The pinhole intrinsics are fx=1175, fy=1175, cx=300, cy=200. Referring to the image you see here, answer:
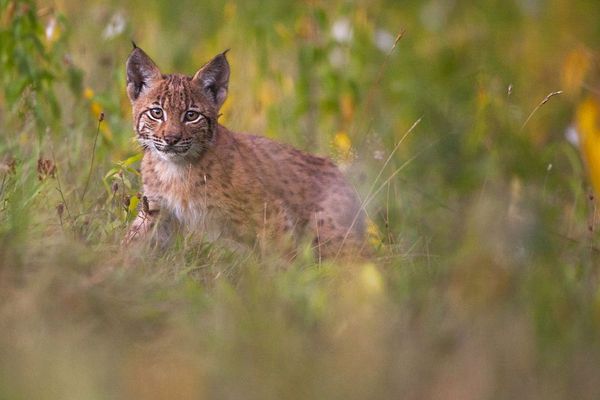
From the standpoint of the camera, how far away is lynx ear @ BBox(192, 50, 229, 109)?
6723 millimetres

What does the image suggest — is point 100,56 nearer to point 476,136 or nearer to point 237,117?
point 237,117

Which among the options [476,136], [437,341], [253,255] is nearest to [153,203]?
[253,255]

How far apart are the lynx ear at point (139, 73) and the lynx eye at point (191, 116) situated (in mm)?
303

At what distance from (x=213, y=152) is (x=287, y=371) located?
308 centimetres

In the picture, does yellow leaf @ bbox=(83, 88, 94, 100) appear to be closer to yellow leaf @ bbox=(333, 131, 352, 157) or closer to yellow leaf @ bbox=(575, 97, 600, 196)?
yellow leaf @ bbox=(333, 131, 352, 157)

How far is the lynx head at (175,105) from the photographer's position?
6.48 meters

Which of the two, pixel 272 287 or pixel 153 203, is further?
pixel 153 203

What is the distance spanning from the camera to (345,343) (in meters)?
4.05

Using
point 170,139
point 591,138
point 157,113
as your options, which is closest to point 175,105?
point 157,113

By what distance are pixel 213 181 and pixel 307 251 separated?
1.21m

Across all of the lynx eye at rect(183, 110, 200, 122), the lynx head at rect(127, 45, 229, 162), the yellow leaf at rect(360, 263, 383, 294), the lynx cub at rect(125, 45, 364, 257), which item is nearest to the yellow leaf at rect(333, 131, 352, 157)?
the lynx cub at rect(125, 45, 364, 257)

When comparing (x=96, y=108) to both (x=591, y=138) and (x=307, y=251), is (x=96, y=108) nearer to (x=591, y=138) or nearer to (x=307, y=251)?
(x=307, y=251)

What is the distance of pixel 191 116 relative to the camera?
21.6 feet

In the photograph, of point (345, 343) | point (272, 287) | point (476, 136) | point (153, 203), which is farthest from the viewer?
point (476, 136)
